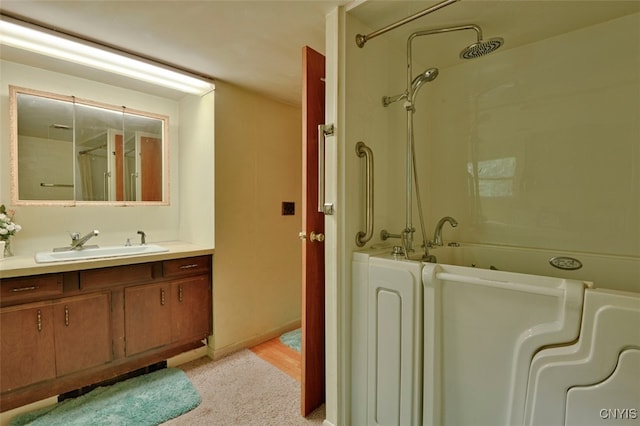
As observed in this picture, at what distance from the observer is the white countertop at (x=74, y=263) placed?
1550mm

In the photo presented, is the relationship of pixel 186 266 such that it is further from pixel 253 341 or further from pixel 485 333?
pixel 485 333

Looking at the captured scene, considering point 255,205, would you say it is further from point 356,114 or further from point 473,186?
point 473,186

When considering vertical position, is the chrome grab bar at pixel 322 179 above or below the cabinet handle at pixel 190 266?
above

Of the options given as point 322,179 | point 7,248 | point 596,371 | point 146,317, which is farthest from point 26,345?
point 596,371

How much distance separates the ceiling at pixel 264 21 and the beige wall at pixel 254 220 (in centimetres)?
62

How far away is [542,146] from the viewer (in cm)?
185

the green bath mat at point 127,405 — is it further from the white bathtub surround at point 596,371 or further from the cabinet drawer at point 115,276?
the white bathtub surround at point 596,371

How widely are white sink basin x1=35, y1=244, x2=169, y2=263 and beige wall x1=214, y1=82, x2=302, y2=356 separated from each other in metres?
0.58

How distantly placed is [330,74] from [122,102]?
1898mm

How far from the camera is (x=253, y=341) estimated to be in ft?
8.43

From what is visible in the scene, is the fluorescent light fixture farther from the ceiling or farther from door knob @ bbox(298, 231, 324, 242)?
door knob @ bbox(298, 231, 324, 242)

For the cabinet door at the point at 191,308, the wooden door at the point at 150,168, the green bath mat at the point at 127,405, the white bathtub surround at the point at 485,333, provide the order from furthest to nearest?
the wooden door at the point at 150,168, the cabinet door at the point at 191,308, the green bath mat at the point at 127,405, the white bathtub surround at the point at 485,333

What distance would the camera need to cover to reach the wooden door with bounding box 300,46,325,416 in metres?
1.67

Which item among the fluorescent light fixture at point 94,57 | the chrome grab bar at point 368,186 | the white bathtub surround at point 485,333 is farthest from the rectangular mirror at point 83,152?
the white bathtub surround at point 485,333
